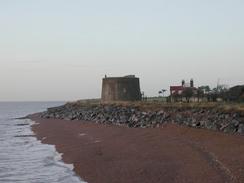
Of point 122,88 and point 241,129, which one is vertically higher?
point 122,88

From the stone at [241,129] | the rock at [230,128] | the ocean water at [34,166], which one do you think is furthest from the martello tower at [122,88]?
the stone at [241,129]

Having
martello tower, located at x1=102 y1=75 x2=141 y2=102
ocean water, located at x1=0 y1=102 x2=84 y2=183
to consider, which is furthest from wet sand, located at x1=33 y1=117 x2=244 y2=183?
martello tower, located at x1=102 y1=75 x2=141 y2=102

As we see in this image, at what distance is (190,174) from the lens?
16.3 meters

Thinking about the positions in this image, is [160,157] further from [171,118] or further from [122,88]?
[122,88]

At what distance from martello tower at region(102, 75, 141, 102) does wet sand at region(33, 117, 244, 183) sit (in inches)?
1121

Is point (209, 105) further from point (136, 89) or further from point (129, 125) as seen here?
point (136, 89)

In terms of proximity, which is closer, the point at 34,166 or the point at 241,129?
the point at 34,166

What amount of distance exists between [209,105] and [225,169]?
1765 cm

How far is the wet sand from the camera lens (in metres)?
16.3

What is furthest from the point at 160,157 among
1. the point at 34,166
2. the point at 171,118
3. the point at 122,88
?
the point at 122,88

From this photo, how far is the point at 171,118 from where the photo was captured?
3356 centimetres

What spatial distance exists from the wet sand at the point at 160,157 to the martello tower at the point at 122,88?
2848 cm

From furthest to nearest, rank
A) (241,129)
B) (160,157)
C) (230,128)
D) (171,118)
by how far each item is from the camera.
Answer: (171,118), (230,128), (241,129), (160,157)

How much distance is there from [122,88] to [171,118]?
26.4 metres
